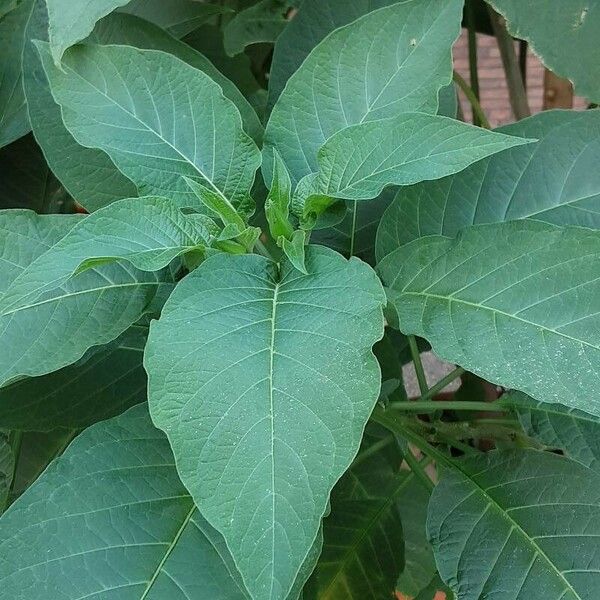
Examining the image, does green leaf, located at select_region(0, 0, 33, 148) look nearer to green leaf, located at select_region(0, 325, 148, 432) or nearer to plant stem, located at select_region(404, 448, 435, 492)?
green leaf, located at select_region(0, 325, 148, 432)

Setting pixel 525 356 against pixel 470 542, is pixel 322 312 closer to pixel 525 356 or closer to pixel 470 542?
pixel 525 356

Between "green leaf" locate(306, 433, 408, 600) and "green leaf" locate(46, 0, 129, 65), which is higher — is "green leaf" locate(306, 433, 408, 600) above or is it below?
below

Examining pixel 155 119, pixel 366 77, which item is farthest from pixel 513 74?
pixel 155 119

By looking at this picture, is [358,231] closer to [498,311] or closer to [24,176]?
[498,311]

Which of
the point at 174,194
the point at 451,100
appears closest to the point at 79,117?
the point at 174,194

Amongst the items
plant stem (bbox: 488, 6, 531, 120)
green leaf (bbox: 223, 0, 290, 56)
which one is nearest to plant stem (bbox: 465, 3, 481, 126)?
plant stem (bbox: 488, 6, 531, 120)

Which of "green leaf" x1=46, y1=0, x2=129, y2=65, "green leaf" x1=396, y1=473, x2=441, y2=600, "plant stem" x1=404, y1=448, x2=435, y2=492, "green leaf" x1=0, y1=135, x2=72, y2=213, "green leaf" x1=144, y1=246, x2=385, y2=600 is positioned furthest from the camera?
"green leaf" x1=396, y1=473, x2=441, y2=600
